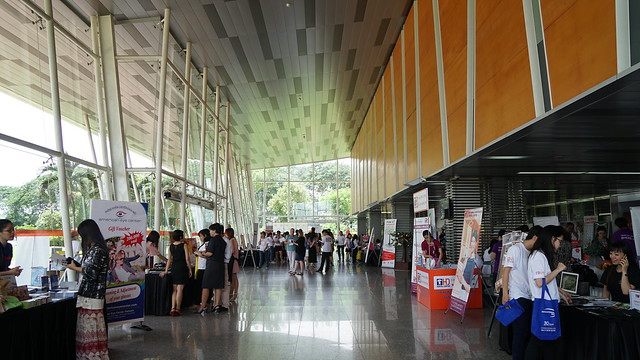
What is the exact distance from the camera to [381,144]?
15.7 meters

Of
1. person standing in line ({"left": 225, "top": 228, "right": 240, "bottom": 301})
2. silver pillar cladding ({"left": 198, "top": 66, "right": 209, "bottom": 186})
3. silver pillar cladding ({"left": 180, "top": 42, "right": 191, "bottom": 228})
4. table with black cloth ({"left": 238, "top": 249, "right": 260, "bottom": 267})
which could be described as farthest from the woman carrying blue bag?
table with black cloth ({"left": 238, "top": 249, "right": 260, "bottom": 267})

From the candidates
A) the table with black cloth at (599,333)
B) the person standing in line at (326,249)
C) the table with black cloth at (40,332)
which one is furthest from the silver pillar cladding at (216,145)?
the table with black cloth at (599,333)

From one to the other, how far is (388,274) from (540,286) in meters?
10.3

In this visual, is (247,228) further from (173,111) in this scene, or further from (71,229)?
(71,229)

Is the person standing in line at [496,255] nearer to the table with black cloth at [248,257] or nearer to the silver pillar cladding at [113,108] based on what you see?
the silver pillar cladding at [113,108]

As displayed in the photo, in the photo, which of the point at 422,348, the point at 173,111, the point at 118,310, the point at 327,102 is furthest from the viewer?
the point at 327,102

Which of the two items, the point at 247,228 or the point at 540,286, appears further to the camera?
the point at 247,228

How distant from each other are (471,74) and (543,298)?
3.84 metres

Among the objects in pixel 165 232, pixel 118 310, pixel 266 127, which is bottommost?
pixel 118 310

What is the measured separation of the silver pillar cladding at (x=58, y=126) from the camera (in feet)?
21.1

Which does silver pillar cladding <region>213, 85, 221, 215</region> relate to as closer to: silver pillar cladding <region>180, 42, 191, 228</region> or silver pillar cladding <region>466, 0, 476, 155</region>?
silver pillar cladding <region>180, 42, 191, 228</region>

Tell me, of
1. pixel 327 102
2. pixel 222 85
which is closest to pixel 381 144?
pixel 327 102

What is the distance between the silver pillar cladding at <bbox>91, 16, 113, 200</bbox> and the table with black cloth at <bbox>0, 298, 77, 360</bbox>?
13.0 feet

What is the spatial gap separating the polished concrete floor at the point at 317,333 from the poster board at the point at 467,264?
251 mm
